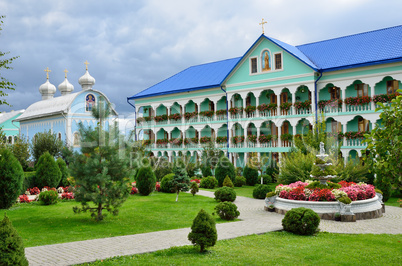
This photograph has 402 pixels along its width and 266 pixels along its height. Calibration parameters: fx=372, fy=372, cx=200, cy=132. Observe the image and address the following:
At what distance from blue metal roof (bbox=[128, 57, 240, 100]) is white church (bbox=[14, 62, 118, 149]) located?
5737mm

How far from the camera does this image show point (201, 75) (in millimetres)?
35562

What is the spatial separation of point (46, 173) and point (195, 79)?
1764 centimetres

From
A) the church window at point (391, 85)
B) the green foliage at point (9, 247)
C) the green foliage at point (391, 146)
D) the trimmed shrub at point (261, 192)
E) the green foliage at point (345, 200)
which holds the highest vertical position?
the church window at point (391, 85)

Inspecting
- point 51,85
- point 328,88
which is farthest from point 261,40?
point 51,85

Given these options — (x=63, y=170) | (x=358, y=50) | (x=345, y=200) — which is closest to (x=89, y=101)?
(x=63, y=170)

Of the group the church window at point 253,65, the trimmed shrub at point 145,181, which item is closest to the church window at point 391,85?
the church window at point 253,65

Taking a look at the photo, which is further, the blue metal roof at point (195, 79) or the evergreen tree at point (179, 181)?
the blue metal roof at point (195, 79)

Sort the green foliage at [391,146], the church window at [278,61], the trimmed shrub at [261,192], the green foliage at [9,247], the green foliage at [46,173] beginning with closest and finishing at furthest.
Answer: the green foliage at [391,146], the green foliage at [9,247], the trimmed shrub at [261,192], the green foliage at [46,173], the church window at [278,61]

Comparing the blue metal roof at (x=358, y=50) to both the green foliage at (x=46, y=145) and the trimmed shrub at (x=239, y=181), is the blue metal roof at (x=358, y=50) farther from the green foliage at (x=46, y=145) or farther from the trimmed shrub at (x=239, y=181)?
the green foliage at (x=46, y=145)

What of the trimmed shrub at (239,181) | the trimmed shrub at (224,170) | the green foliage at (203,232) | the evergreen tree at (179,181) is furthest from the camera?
the trimmed shrub at (239,181)

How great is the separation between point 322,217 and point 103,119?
8.85 metres

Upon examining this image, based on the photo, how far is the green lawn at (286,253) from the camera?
27.3 ft

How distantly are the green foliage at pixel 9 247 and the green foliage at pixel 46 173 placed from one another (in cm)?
1608

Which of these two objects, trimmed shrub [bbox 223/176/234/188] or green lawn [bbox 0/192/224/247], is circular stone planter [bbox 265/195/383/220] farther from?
trimmed shrub [bbox 223/176/234/188]
